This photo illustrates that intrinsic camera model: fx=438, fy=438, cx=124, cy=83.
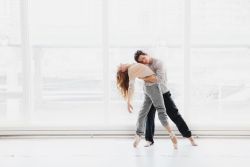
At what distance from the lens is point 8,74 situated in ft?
22.4

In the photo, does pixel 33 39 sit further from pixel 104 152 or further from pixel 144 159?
pixel 144 159

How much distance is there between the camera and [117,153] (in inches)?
223

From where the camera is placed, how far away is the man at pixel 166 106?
6.02 meters

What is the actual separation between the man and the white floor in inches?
6.9

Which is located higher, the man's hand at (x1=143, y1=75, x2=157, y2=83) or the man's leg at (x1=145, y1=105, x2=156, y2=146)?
the man's hand at (x1=143, y1=75, x2=157, y2=83)

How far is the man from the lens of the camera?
19.7ft

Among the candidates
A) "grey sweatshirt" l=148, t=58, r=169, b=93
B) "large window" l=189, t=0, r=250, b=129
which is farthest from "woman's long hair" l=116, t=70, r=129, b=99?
"large window" l=189, t=0, r=250, b=129

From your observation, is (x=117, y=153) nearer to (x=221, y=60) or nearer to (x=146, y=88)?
(x=146, y=88)

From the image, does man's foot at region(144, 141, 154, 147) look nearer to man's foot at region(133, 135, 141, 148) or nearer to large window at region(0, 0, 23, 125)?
man's foot at region(133, 135, 141, 148)

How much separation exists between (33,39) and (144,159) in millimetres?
2779

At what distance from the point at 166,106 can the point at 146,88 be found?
41cm

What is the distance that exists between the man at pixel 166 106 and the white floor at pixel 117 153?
17cm

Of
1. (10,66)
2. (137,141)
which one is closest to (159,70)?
(137,141)

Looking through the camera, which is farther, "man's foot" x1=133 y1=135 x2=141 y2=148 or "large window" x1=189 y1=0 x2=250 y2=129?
"large window" x1=189 y1=0 x2=250 y2=129
